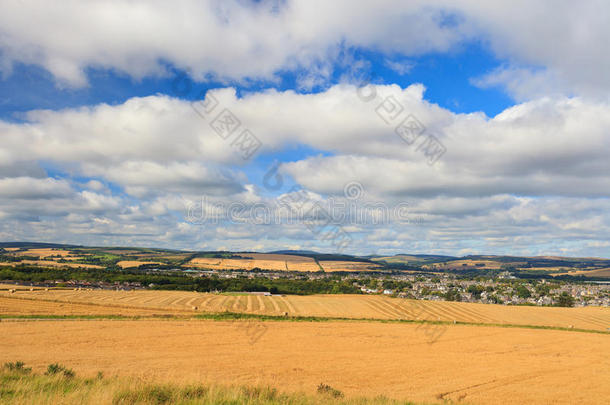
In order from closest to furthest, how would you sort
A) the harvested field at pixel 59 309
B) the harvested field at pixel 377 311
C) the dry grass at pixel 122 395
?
the dry grass at pixel 122 395 < the harvested field at pixel 59 309 < the harvested field at pixel 377 311

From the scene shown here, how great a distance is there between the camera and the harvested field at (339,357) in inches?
925

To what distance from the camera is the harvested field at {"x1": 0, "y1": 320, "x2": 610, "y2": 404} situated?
23.5 meters

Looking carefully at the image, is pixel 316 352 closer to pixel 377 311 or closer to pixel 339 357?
pixel 339 357

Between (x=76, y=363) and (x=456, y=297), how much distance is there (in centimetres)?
11773

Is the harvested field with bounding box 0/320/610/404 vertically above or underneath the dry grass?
underneath

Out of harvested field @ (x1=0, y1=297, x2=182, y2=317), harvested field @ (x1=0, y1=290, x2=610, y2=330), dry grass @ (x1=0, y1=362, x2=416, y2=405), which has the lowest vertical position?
harvested field @ (x1=0, y1=290, x2=610, y2=330)

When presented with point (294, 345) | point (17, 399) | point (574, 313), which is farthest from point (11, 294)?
point (574, 313)

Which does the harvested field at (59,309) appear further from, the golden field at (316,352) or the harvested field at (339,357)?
the harvested field at (339,357)

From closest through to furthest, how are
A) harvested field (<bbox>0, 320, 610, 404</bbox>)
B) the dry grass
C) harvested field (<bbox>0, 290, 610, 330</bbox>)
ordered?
the dry grass < harvested field (<bbox>0, 320, 610, 404</bbox>) < harvested field (<bbox>0, 290, 610, 330</bbox>)

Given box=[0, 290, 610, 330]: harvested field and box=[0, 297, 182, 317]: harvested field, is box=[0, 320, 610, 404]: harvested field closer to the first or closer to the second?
box=[0, 297, 182, 317]: harvested field

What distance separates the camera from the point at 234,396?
38.6 ft

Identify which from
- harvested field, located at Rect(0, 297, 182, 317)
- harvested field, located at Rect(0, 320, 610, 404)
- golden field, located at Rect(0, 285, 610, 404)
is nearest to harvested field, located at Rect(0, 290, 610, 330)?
golden field, located at Rect(0, 285, 610, 404)

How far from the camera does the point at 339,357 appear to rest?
33.8m

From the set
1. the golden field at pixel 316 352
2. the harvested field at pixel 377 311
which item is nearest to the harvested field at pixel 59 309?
the golden field at pixel 316 352
